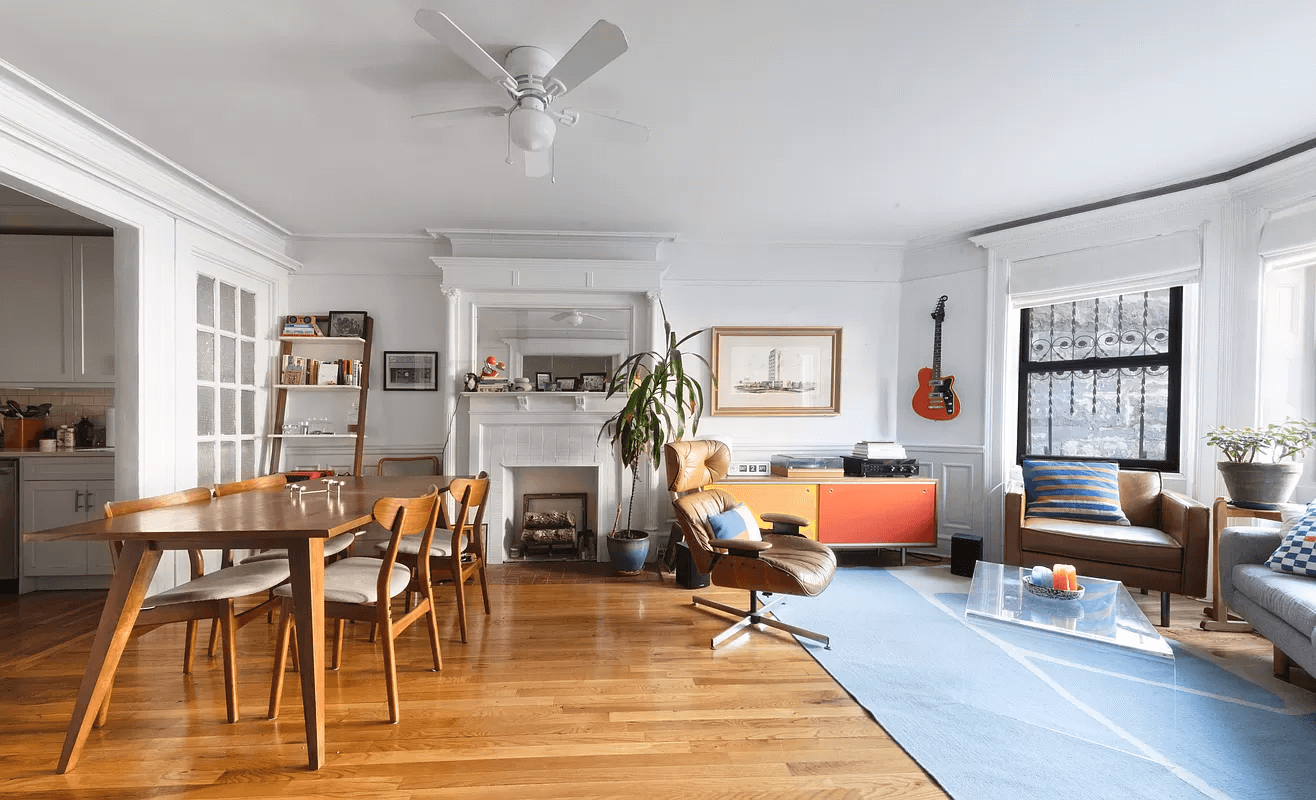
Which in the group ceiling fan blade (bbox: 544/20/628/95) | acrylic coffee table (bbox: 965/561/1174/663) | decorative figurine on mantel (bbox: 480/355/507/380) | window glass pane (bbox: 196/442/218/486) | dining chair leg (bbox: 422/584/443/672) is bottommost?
dining chair leg (bbox: 422/584/443/672)

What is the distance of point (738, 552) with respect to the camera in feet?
9.91

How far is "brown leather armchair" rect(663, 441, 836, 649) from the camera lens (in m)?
2.92

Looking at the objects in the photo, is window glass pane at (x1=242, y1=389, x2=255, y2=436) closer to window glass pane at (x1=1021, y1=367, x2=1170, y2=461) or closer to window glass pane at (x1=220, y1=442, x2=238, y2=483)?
window glass pane at (x1=220, y1=442, x2=238, y2=483)

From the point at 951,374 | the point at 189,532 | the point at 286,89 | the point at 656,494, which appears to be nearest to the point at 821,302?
the point at 951,374

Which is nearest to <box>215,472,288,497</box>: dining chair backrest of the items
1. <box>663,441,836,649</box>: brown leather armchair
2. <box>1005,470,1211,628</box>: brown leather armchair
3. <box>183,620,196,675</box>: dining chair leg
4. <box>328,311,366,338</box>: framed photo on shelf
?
<box>183,620,196,675</box>: dining chair leg

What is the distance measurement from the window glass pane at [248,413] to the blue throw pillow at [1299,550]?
5.71 metres

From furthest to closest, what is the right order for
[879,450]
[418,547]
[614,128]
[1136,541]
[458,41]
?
[879,450] → [1136,541] → [418,547] → [614,128] → [458,41]

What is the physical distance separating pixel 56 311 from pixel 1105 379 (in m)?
6.94

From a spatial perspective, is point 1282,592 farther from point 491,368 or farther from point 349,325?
point 349,325

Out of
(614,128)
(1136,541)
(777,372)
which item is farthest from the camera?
(777,372)

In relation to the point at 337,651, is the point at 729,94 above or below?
above

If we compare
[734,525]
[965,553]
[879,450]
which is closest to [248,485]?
[734,525]

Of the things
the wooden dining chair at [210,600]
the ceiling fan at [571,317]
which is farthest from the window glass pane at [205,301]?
the ceiling fan at [571,317]

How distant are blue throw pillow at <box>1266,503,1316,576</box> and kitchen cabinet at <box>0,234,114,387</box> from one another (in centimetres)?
634
